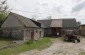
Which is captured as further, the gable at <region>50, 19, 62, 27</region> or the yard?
the gable at <region>50, 19, 62, 27</region>

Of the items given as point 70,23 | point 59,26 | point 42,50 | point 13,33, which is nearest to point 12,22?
point 13,33

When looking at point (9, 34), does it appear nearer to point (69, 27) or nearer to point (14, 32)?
point (14, 32)

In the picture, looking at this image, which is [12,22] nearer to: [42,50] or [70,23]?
[42,50]

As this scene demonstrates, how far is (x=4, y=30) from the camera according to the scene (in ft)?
92.0

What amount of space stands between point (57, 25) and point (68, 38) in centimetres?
1457

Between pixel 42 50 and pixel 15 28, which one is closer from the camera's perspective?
pixel 42 50

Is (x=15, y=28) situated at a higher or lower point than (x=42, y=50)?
higher

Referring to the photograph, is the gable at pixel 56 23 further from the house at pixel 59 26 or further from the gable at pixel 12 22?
the gable at pixel 12 22

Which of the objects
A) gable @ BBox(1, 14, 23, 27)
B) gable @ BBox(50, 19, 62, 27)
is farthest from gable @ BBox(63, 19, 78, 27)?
gable @ BBox(1, 14, 23, 27)

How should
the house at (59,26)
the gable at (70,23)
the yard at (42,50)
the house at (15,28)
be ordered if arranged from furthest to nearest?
1. the gable at (70,23)
2. the house at (59,26)
3. the house at (15,28)
4. the yard at (42,50)

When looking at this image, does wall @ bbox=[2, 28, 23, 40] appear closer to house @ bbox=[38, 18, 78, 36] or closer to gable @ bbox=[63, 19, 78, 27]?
house @ bbox=[38, 18, 78, 36]

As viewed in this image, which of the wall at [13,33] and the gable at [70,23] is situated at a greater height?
the gable at [70,23]

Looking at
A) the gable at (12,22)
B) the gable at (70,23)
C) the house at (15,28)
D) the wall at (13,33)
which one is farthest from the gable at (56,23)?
the wall at (13,33)

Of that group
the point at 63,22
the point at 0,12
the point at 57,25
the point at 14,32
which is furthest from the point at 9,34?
the point at 63,22
